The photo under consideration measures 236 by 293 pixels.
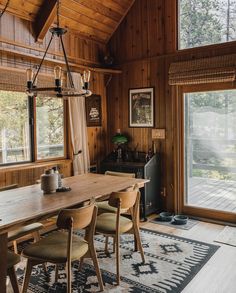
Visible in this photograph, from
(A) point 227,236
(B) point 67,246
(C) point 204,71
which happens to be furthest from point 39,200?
(C) point 204,71

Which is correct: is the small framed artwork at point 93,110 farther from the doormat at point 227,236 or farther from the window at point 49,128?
the doormat at point 227,236

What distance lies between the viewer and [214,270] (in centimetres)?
291

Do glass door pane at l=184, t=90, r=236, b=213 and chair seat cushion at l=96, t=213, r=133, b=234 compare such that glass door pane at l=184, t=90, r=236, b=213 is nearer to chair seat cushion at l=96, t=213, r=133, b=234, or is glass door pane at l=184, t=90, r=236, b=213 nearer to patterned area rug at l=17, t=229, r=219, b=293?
patterned area rug at l=17, t=229, r=219, b=293

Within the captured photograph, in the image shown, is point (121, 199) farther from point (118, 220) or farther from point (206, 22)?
point (206, 22)

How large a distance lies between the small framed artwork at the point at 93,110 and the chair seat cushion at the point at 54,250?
2.77m

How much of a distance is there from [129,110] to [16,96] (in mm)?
1883

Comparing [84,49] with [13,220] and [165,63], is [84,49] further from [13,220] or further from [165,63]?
[13,220]

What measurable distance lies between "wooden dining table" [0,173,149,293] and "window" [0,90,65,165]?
3.31 feet

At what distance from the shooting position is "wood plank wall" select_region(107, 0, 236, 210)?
462 cm

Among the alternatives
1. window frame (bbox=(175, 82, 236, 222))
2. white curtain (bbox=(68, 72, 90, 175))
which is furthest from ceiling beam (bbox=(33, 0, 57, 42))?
window frame (bbox=(175, 82, 236, 222))

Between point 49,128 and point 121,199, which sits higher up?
point 49,128

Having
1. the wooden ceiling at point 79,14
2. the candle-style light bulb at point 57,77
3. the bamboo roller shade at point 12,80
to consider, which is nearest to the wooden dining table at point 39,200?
the candle-style light bulb at point 57,77

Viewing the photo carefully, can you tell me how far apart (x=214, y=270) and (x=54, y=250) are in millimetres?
1556

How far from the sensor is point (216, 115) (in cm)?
437
